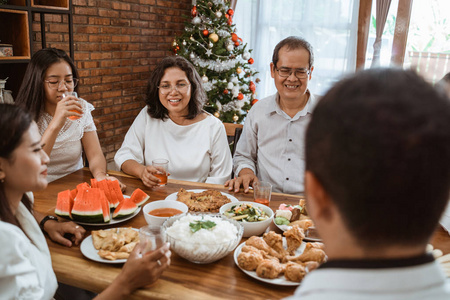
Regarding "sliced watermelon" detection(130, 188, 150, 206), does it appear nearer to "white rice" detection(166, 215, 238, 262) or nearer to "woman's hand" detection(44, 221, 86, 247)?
"woman's hand" detection(44, 221, 86, 247)

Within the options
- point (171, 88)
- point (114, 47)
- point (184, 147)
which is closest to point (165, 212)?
point (184, 147)

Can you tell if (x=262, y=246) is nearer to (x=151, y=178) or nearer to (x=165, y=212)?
(x=165, y=212)

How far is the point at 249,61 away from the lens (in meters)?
4.80

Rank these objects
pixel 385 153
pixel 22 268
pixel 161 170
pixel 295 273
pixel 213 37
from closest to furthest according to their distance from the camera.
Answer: pixel 385 153, pixel 22 268, pixel 295 273, pixel 161 170, pixel 213 37

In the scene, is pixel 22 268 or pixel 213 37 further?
pixel 213 37

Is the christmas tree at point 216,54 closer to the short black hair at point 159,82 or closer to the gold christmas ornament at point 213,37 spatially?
the gold christmas ornament at point 213,37

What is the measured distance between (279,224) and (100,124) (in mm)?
3434

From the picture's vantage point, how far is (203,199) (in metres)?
1.77

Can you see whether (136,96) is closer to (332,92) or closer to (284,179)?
(284,179)

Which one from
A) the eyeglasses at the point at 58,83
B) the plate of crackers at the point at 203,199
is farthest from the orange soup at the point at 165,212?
the eyeglasses at the point at 58,83

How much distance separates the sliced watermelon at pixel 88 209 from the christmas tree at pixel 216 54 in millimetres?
3138

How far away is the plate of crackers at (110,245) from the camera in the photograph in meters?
1.28

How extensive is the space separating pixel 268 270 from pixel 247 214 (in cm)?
39

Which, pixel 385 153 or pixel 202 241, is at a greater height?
pixel 385 153
